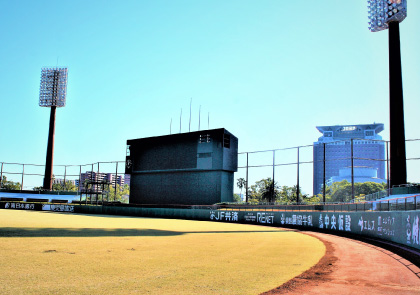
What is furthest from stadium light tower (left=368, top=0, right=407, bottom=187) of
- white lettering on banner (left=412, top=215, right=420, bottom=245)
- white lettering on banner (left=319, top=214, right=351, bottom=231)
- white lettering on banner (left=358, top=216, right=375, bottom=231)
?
white lettering on banner (left=412, top=215, right=420, bottom=245)

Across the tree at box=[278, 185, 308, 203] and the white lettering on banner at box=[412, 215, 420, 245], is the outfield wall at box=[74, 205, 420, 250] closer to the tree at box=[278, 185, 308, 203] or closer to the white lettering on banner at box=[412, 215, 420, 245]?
the white lettering on banner at box=[412, 215, 420, 245]

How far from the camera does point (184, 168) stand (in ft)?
152

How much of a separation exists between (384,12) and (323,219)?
3588cm

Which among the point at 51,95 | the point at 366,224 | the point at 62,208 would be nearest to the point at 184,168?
the point at 62,208

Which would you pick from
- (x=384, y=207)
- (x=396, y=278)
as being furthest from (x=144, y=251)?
(x=384, y=207)

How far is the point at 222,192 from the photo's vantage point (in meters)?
44.1

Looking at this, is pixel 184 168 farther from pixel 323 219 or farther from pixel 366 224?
pixel 366 224

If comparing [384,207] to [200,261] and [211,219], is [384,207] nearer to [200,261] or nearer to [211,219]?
[200,261]

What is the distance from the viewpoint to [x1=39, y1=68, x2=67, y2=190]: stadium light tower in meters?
85.9

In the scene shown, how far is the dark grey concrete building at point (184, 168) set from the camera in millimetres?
44344

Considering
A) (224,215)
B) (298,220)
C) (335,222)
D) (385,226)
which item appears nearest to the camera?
(385,226)

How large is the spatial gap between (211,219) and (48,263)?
3211 centimetres

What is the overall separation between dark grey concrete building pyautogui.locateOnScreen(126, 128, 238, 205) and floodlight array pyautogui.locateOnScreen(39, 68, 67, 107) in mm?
46082

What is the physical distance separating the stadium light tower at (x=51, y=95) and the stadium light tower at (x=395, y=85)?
2815 inches
